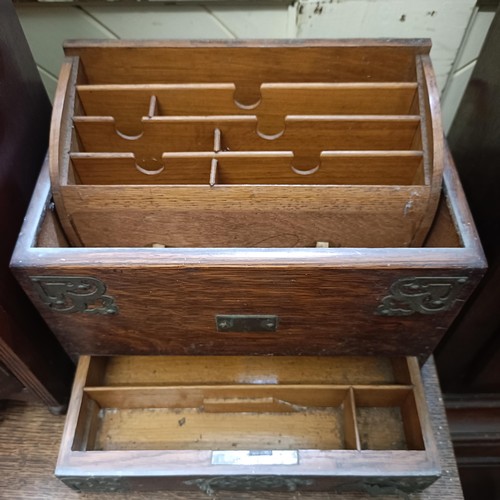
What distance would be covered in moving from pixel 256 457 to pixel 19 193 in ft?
1.50

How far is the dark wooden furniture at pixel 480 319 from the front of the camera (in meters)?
0.83

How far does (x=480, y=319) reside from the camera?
3.04 feet

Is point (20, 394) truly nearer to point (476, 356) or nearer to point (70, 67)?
point (70, 67)

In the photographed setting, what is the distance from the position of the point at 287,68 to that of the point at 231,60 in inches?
3.1

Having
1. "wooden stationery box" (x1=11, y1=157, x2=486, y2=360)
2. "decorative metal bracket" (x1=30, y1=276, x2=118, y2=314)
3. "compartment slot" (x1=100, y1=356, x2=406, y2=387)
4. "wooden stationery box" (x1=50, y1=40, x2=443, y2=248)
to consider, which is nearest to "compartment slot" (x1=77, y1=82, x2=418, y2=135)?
"wooden stationery box" (x1=50, y1=40, x2=443, y2=248)

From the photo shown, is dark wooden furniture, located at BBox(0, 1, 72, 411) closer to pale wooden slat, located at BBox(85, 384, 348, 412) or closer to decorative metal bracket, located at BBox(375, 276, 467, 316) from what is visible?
pale wooden slat, located at BBox(85, 384, 348, 412)

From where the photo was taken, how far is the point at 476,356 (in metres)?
1.01

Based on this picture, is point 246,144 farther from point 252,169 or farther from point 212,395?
point 212,395

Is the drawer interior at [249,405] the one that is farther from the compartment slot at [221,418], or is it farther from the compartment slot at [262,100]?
the compartment slot at [262,100]

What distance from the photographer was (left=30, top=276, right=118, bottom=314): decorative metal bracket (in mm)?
664

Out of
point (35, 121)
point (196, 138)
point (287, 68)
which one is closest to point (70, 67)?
point (35, 121)

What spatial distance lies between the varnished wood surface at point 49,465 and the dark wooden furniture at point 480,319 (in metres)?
0.12

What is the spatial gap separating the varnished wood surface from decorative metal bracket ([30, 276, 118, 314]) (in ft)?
0.91

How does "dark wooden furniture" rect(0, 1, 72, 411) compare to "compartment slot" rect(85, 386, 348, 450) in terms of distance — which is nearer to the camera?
"dark wooden furniture" rect(0, 1, 72, 411)
